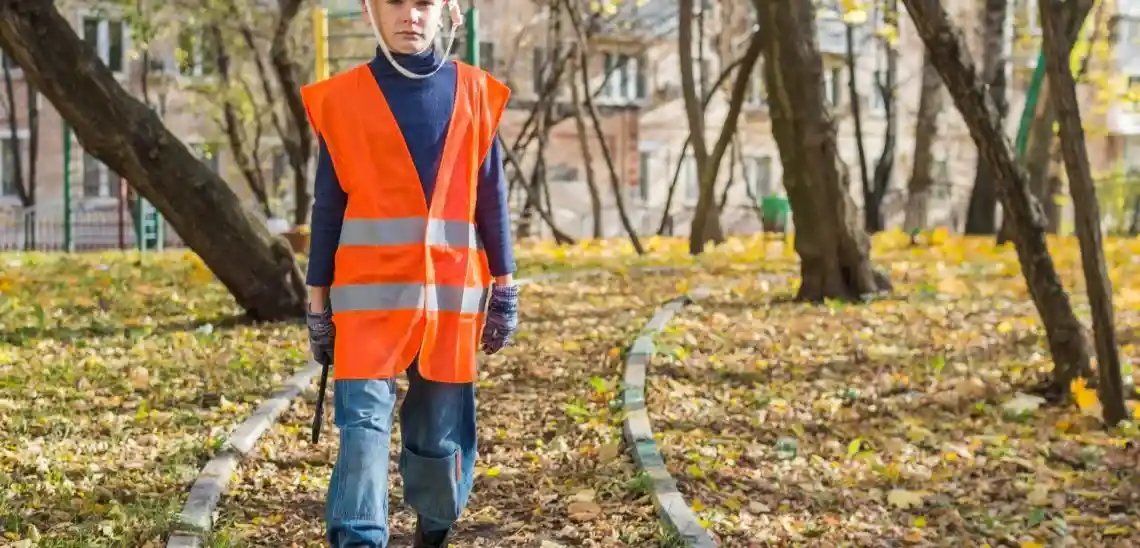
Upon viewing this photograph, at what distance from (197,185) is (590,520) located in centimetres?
505

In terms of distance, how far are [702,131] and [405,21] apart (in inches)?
639

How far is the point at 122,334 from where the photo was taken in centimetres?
870

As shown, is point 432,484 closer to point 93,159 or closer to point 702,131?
point 702,131

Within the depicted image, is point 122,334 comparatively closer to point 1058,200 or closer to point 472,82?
point 472,82

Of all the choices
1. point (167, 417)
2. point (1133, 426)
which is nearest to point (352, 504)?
point (167, 417)

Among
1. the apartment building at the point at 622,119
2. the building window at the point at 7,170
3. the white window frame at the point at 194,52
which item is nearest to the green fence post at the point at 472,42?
the white window frame at the point at 194,52

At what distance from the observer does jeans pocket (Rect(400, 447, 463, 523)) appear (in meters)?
3.63

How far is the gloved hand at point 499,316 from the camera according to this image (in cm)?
372

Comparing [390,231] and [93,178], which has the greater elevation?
[390,231]

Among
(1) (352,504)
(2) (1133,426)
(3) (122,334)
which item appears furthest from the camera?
(3) (122,334)

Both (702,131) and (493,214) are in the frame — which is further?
(702,131)

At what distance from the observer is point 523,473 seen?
552 cm

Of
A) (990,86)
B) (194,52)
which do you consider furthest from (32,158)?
(990,86)

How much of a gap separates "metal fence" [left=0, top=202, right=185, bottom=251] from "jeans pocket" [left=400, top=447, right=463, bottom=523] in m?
28.6
